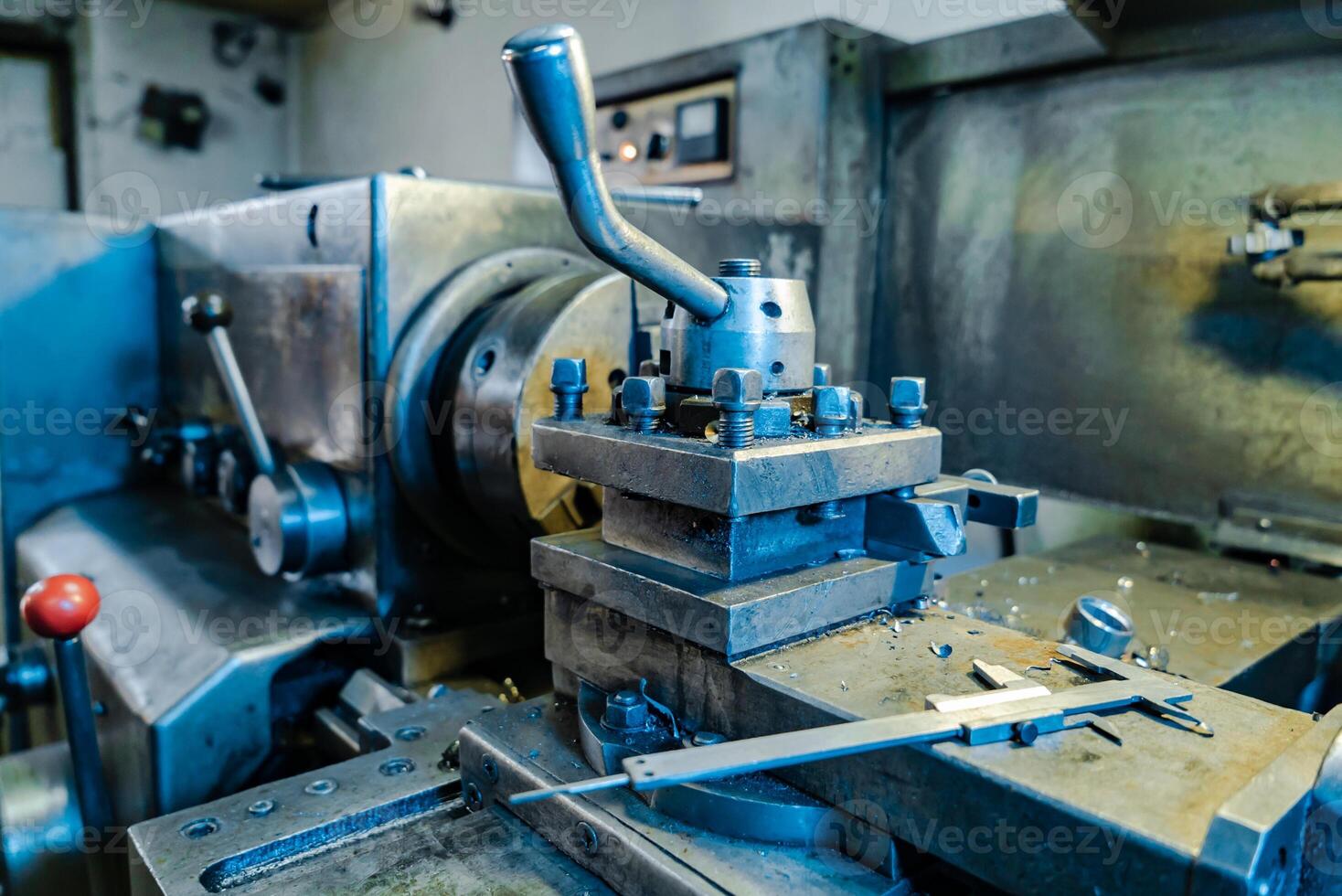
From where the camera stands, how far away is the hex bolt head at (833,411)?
0.72 meters

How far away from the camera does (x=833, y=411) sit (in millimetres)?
723

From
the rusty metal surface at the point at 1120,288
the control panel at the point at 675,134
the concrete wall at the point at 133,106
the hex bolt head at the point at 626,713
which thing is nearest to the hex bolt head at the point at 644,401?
the hex bolt head at the point at 626,713

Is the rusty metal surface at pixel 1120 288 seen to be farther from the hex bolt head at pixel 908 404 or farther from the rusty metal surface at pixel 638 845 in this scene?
the rusty metal surface at pixel 638 845

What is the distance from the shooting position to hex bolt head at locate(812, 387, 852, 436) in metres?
0.72

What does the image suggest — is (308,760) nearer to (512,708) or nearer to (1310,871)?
(512,708)

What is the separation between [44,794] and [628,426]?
2.99 feet

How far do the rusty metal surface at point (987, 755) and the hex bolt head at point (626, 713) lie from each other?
2 cm

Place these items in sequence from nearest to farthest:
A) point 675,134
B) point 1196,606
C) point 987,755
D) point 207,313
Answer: point 987,755 < point 1196,606 < point 207,313 < point 675,134

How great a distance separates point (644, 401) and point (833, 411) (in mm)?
149

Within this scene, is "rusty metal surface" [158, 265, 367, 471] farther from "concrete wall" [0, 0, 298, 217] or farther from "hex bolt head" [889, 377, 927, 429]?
"concrete wall" [0, 0, 298, 217]

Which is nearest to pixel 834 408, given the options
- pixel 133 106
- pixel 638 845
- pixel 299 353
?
pixel 638 845

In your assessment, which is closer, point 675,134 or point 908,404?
point 908,404

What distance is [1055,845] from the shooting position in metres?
0.47

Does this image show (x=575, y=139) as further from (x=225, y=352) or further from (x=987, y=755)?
(x=225, y=352)
